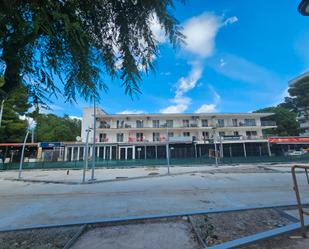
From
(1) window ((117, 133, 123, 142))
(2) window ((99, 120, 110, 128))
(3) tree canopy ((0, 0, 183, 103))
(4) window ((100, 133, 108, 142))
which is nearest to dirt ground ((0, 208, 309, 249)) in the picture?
(3) tree canopy ((0, 0, 183, 103))

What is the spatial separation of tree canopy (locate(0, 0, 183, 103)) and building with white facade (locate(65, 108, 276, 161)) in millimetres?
27797

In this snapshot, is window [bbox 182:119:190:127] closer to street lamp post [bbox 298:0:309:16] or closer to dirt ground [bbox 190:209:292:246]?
dirt ground [bbox 190:209:292:246]

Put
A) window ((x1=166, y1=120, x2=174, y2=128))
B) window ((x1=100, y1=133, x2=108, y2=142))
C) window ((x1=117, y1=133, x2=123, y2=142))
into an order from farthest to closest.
A: window ((x1=166, y1=120, x2=174, y2=128)) → window ((x1=117, y1=133, x2=123, y2=142)) → window ((x1=100, y1=133, x2=108, y2=142))

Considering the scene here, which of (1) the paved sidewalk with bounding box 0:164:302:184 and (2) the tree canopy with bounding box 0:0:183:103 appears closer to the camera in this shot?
(2) the tree canopy with bounding box 0:0:183:103

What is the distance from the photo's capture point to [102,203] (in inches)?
273

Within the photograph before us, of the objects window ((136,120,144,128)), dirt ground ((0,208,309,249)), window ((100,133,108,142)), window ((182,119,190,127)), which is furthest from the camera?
window ((182,119,190,127))

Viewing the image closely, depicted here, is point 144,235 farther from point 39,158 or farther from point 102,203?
point 39,158

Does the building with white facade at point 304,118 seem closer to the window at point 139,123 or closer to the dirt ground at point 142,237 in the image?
the window at point 139,123

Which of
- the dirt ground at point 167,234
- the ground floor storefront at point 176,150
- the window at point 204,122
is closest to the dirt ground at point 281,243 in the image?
the dirt ground at point 167,234

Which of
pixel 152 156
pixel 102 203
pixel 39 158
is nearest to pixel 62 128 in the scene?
pixel 39 158

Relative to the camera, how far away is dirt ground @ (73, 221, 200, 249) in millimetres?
3455

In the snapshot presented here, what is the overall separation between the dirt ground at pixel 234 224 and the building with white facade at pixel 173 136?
25558mm

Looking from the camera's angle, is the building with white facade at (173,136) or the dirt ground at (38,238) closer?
the dirt ground at (38,238)

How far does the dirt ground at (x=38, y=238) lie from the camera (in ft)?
11.6
